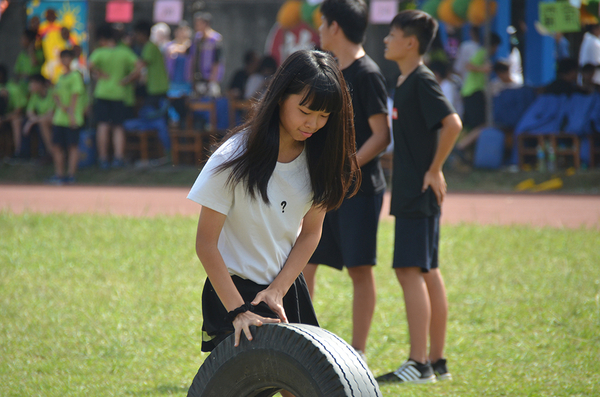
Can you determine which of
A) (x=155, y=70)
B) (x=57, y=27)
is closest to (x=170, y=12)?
(x=155, y=70)

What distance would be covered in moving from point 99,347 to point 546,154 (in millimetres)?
8150

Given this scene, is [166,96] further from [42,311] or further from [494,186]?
[42,311]

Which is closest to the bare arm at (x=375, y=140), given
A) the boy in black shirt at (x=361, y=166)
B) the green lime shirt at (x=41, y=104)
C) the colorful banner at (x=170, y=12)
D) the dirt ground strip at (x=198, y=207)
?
the boy in black shirt at (x=361, y=166)

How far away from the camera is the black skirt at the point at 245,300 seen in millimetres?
2184

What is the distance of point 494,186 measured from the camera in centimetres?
986

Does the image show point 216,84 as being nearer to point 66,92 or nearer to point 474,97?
point 66,92

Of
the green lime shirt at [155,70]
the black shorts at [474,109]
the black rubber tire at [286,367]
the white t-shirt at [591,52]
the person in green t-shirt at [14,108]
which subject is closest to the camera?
the black rubber tire at [286,367]

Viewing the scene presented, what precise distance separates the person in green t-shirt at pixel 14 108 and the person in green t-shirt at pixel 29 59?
201 mm

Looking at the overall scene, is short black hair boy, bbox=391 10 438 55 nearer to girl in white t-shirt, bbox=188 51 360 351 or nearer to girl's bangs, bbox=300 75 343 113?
girl in white t-shirt, bbox=188 51 360 351

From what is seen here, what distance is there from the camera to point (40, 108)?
40.2ft

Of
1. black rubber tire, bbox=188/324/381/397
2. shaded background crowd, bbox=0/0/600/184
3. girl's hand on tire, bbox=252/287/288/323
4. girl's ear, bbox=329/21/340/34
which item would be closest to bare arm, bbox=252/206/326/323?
girl's hand on tire, bbox=252/287/288/323

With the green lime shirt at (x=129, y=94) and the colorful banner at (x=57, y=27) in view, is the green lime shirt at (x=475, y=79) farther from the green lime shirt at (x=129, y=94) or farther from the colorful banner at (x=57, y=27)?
the colorful banner at (x=57, y=27)

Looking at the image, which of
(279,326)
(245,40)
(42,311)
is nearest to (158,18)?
(245,40)

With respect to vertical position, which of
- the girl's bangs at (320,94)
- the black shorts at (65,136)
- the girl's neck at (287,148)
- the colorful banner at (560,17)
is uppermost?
the colorful banner at (560,17)
